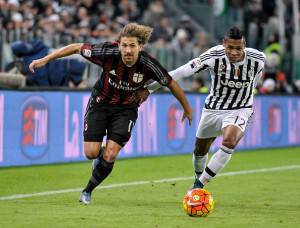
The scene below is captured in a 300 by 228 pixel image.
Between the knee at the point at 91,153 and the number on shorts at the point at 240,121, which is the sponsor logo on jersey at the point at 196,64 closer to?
the number on shorts at the point at 240,121

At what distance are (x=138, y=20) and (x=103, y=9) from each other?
147 cm

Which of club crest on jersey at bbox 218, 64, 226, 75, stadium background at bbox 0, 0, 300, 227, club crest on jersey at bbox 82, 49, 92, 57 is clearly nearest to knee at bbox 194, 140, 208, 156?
stadium background at bbox 0, 0, 300, 227

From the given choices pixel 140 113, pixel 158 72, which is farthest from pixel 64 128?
pixel 158 72

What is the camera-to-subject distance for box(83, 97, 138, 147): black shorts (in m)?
10.2

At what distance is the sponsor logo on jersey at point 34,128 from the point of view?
14383mm

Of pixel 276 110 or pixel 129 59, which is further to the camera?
pixel 276 110

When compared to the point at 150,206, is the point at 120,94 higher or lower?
higher

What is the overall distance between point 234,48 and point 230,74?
0.48m

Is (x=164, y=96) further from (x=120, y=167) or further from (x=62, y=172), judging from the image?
(x=62, y=172)

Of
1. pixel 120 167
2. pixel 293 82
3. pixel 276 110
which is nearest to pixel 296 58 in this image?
pixel 293 82

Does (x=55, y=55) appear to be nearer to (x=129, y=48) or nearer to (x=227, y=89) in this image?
(x=129, y=48)

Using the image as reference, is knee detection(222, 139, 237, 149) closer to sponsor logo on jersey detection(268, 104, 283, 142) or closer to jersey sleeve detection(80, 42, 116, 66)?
jersey sleeve detection(80, 42, 116, 66)

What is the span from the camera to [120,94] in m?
10.3

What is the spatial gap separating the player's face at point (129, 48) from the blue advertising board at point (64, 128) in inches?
179
